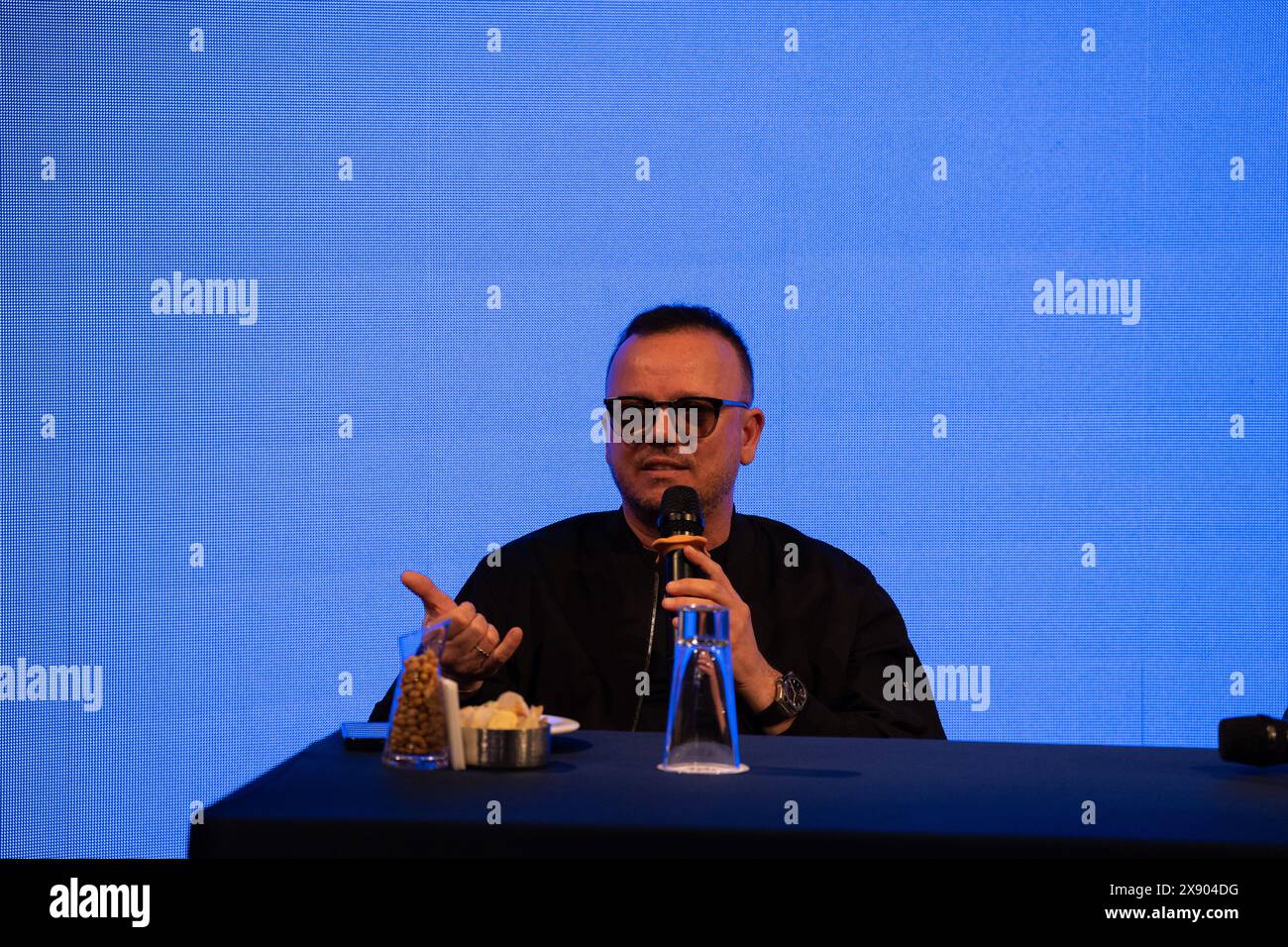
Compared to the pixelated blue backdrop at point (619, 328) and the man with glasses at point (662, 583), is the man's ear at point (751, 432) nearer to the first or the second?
the man with glasses at point (662, 583)

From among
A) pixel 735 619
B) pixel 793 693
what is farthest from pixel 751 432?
pixel 735 619

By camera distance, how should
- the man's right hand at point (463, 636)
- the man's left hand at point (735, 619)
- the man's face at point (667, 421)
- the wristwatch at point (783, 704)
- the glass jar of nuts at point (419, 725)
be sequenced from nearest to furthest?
the glass jar of nuts at point (419, 725) → the man's left hand at point (735, 619) → the man's right hand at point (463, 636) → the wristwatch at point (783, 704) → the man's face at point (667, 421)

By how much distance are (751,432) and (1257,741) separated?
1.40m

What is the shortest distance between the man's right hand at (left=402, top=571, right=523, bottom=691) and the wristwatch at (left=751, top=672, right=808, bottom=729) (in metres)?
0.40

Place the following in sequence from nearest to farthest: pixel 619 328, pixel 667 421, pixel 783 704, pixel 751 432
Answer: pixel 783 704 → pixel 667 421 → pixel 751 432 → pixel 619 328

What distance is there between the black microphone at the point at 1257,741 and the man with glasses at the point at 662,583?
715mm

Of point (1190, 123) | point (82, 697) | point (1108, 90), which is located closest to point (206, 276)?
point (82, 697)

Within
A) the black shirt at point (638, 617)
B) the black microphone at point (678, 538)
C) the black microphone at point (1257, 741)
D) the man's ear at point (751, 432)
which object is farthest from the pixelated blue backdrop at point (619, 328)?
the black microphone at point (1257, 741)

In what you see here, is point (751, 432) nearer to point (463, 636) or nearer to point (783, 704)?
point (783, 704)

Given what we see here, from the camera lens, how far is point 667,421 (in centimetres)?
238

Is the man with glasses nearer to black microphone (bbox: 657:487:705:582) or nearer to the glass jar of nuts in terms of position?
black microphone (bbox: 657:487:705:582)

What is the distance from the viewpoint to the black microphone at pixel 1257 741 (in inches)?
56.4

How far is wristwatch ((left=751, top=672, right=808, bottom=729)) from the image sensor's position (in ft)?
6.22

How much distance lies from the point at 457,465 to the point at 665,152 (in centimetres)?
93
